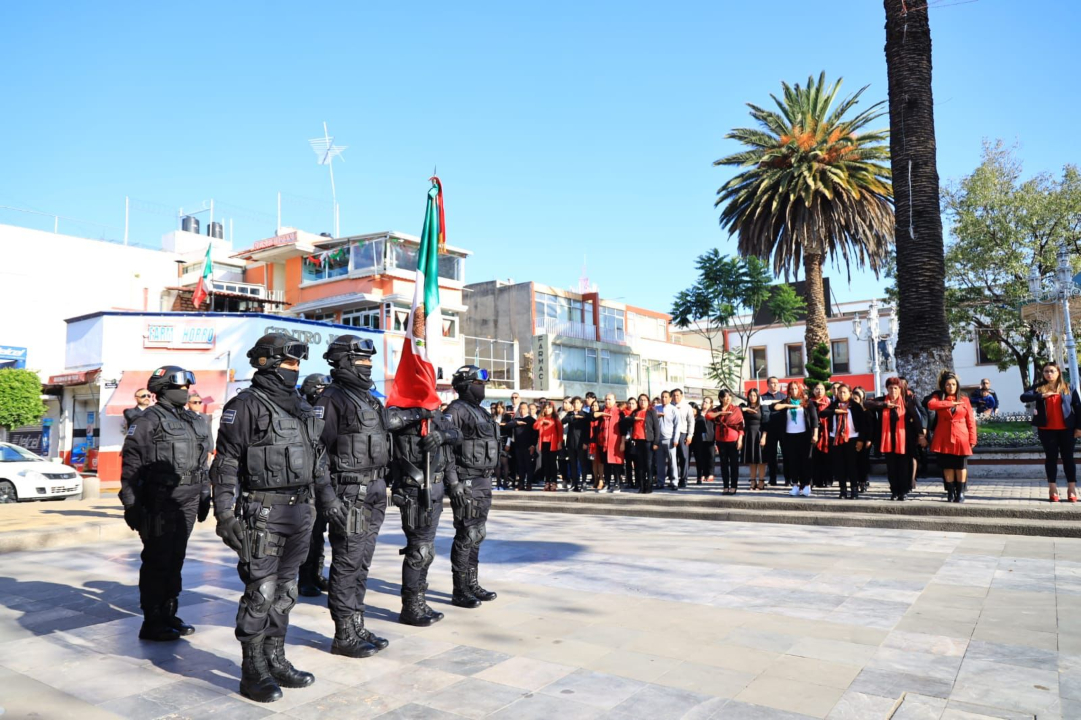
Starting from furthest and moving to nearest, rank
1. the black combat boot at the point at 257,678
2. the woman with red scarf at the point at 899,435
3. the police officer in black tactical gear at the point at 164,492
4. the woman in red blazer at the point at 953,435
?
the woman with red scarf at the point at 899,435 → the woman in red blazer at the point at 953,435 → the police officer in black tactical gear at the point at 164,492 → the black combat boot at the point at 257,678

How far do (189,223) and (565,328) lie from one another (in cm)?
2435

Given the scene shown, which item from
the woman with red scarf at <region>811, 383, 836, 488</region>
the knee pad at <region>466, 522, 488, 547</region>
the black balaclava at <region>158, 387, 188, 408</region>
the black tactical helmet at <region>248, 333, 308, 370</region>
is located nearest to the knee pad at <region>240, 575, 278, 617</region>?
the black tactical helmet at <region>248, 333, 308, 370</region>

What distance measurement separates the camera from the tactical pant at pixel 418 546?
593cm

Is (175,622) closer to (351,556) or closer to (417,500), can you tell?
(351,556)

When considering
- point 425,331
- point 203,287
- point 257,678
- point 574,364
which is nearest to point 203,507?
point 257,678

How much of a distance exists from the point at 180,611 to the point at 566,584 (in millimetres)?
3465

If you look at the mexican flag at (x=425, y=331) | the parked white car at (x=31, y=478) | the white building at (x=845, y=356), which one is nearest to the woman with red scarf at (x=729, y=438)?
the mexican flag at (x=425, y=331)

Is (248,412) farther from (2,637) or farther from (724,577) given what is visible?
(724,577)

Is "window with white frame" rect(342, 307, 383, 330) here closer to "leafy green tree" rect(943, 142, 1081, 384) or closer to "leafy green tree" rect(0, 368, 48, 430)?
"leafy green tree" rect(0, 368, 48, 430)

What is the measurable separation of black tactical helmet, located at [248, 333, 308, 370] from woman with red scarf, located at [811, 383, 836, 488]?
10144 millimetres

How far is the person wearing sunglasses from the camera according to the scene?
203 inches

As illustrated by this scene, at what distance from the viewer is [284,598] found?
4594mm

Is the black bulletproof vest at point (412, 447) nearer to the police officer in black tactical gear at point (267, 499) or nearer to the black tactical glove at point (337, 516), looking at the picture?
the black tactical glove at point (337, 516)

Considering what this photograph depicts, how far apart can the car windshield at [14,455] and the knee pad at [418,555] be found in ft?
52.5
